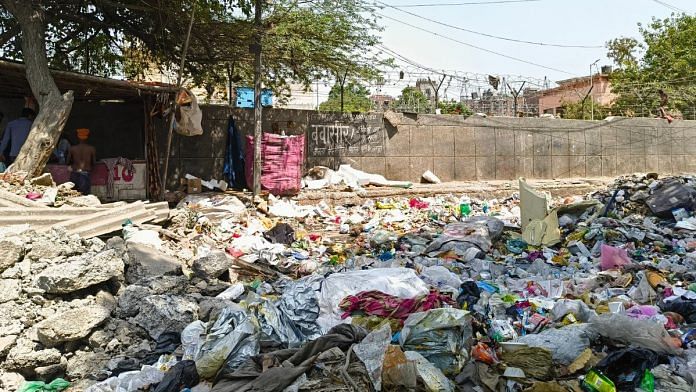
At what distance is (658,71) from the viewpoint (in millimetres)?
23719

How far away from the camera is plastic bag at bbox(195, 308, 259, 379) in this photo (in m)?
3.51

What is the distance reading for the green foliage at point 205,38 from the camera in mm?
9570

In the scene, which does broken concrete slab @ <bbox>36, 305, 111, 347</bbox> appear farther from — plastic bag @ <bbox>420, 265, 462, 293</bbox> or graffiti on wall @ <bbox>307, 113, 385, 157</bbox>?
graffiti on wall @ <bbox>307, 113, 385, 157</bbox>

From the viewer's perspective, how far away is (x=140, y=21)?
10.1 meters

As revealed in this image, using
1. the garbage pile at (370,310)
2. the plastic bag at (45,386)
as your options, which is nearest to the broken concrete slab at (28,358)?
the garbage pile at (370,310)

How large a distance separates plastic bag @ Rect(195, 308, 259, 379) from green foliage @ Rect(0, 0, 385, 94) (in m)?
6.60

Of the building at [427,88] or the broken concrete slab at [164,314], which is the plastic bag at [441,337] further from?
the building at [427,88]

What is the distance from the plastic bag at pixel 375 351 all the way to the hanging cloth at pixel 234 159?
7847mm

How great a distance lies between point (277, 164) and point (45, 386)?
6904 millimetres

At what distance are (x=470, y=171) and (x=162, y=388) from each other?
11.6 m

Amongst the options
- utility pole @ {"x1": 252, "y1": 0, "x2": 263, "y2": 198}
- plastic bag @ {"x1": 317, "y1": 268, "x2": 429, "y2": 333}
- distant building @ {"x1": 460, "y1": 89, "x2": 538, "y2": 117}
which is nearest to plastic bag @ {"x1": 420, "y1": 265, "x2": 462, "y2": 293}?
plastic bag @ {"x1": 317, "y1": 268, "x2": 429, "y2": 333}

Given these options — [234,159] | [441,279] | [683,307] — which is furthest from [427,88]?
[683,307]

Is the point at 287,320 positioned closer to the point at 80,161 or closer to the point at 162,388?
the point at 162,388

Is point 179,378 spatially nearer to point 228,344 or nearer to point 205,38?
point 228,344
